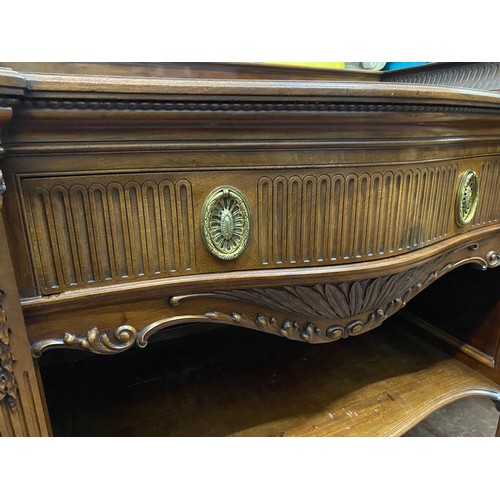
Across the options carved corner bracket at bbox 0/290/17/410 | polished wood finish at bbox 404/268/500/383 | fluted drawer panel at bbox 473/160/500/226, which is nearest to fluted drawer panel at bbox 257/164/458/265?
fluted drawer panel at bbox 473/160/500/226

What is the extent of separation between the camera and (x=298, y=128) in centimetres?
32

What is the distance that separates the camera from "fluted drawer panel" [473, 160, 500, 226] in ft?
1.56

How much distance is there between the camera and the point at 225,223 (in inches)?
12.9

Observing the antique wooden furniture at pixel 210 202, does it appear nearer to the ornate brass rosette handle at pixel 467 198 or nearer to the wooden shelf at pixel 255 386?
the ornate brass rosette handle at pixel 467 198

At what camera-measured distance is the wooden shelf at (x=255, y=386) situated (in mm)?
502

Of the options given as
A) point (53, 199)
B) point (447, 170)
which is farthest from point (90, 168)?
point (447, 170)

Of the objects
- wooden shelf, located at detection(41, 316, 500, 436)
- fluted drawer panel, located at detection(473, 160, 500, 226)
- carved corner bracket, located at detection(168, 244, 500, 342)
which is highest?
fluted drawer panel, located at detection(473, 160, 500, 226)

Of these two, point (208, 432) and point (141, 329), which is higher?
point (141, 329)

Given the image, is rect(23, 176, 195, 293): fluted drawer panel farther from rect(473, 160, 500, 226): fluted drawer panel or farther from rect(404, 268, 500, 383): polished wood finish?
rect(404, 268, 500, 383): polished wood finish

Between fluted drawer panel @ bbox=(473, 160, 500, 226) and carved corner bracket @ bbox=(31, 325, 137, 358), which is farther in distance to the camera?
fluted drawer panel @ bbox=(473, 160, 500, 226)

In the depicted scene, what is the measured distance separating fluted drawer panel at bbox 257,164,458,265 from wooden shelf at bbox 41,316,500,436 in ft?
0.90

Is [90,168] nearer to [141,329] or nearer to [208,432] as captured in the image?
[141,329]

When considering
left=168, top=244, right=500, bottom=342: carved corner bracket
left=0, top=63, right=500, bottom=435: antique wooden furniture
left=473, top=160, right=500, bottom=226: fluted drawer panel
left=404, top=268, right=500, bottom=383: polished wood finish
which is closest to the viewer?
left=0, top=63, right=500, bottom=435: antique wooden furniture
